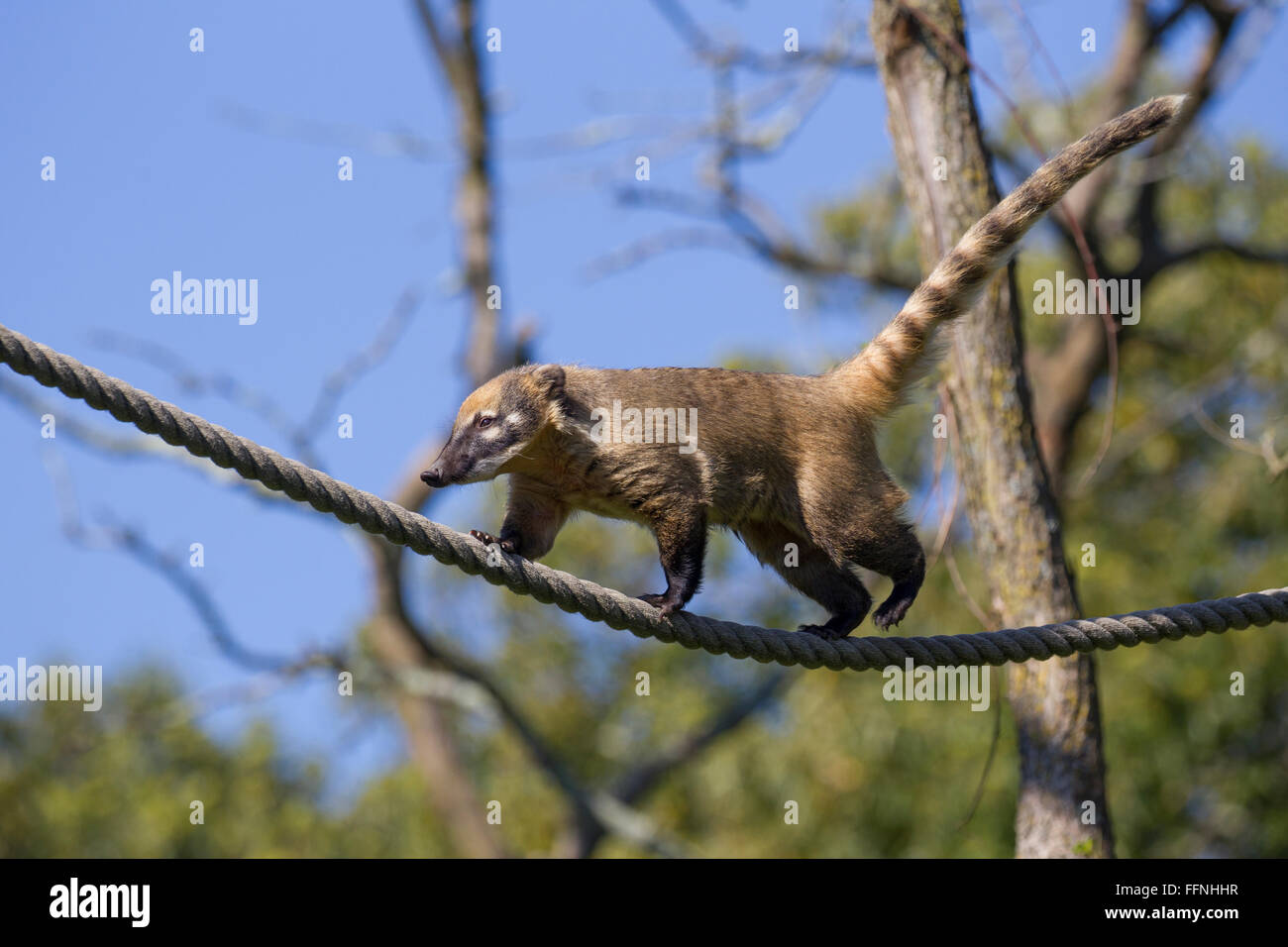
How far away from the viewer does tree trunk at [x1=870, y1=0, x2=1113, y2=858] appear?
21.3 ft

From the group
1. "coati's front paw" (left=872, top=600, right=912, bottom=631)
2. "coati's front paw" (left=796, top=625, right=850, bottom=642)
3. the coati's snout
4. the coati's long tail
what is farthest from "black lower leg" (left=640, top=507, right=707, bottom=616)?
the coati's long tail

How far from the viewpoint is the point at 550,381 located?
222 inches

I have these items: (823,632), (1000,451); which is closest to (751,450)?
(823,632)

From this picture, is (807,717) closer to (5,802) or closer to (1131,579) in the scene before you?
(1131,579)

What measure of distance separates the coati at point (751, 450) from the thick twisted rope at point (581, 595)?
427 mm

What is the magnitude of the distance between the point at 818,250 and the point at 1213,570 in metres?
7.70

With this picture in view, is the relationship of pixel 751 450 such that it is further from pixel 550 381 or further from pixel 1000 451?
pixel 1000 451

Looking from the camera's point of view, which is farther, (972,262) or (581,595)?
(972,262)

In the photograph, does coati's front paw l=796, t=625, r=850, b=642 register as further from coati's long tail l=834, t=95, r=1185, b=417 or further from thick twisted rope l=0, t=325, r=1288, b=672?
coati's long tail l=834, t=95, r=1185, b=417

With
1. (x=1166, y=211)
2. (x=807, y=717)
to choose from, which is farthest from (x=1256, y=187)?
(x=807, y=717)

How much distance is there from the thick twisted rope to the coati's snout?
85cm

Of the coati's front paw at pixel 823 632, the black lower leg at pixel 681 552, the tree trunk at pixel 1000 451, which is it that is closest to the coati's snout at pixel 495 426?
the black lower leg at pixel 681 552

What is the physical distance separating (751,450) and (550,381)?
928 mm

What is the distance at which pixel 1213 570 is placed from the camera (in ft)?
54.9
